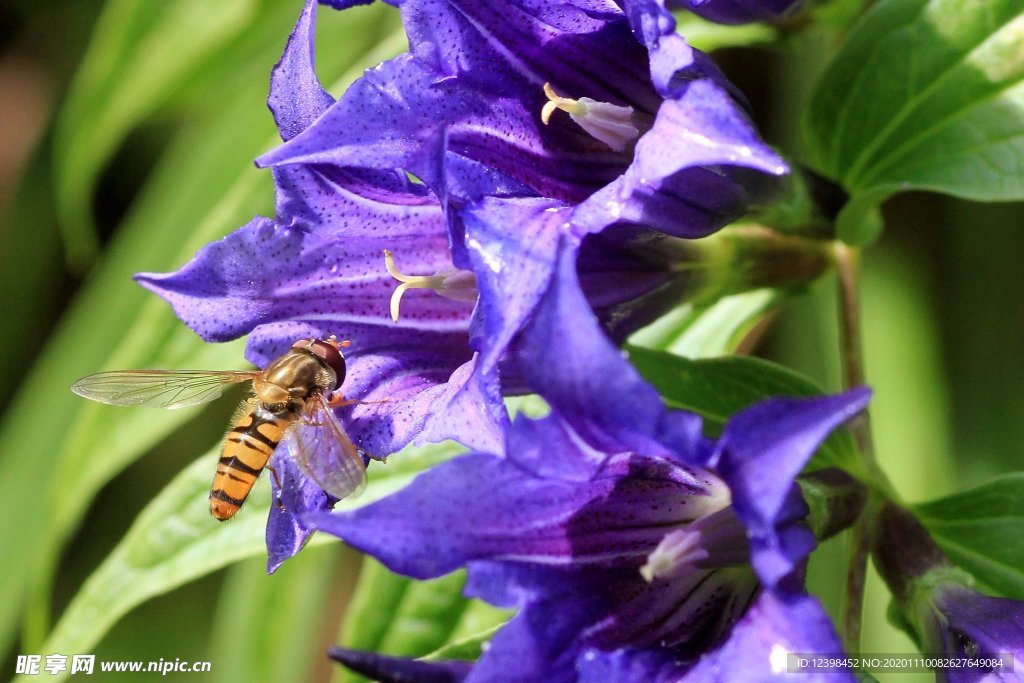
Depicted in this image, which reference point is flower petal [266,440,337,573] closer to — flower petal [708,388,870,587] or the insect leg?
the insect leg

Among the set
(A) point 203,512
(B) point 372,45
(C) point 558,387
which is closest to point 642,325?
(C) point 558,387

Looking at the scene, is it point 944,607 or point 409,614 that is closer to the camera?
point 944,607

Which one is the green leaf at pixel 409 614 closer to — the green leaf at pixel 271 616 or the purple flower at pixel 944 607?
the green leaf at pixel 271 616

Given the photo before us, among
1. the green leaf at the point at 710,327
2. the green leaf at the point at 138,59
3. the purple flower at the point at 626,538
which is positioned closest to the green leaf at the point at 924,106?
the green leaf at the point at 710,327

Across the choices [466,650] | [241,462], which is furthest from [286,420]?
[466,650]

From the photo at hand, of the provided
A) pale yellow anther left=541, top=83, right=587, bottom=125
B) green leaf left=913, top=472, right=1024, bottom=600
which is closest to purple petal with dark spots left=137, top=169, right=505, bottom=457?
pale yellow anther left=541, top=83, right=587, bottom=125

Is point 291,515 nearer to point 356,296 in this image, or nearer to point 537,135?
point 356,296

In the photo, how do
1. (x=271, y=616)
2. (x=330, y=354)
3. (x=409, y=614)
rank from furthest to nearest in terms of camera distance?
(x=271, y=616), (x=409, y=614), (x=330, y=354)
